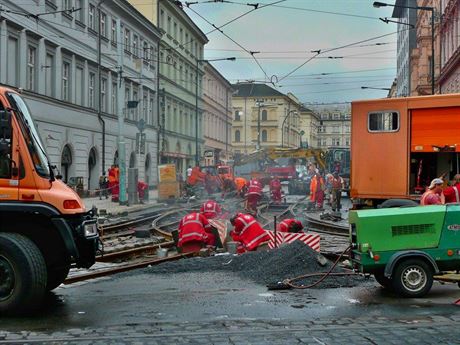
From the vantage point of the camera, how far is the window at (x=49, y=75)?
3281 centimetres

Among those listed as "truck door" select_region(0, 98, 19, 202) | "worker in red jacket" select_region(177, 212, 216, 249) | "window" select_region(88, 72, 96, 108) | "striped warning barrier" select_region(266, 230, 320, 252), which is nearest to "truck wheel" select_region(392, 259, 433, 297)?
"striped warning barrier" select_region(266, 230, 320, 252)

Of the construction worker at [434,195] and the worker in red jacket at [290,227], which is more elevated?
the construction worker at [434,195]

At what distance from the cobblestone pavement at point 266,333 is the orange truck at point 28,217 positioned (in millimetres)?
837

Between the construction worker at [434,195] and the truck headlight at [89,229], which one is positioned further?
the construction worker at [434,195]

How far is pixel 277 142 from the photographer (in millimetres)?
99438

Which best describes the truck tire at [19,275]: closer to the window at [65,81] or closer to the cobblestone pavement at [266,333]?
the cobblestone pavement at [266,333]

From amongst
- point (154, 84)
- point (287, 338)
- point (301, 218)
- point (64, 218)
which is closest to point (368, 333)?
point (287, 338)

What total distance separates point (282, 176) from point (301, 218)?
2179cm

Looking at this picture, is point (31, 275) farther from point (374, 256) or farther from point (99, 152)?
point (99, 152)

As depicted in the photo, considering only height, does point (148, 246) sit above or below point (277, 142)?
below

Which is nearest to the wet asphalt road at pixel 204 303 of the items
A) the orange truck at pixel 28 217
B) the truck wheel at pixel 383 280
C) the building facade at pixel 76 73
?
the truck wheel at pixel 383 280

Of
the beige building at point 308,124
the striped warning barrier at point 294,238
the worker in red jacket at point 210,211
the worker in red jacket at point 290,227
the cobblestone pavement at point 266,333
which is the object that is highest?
the beige building at point 308,124

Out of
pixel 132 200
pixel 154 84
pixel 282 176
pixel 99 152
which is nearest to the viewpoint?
pixel 132 200

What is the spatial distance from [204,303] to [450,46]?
150 feet
